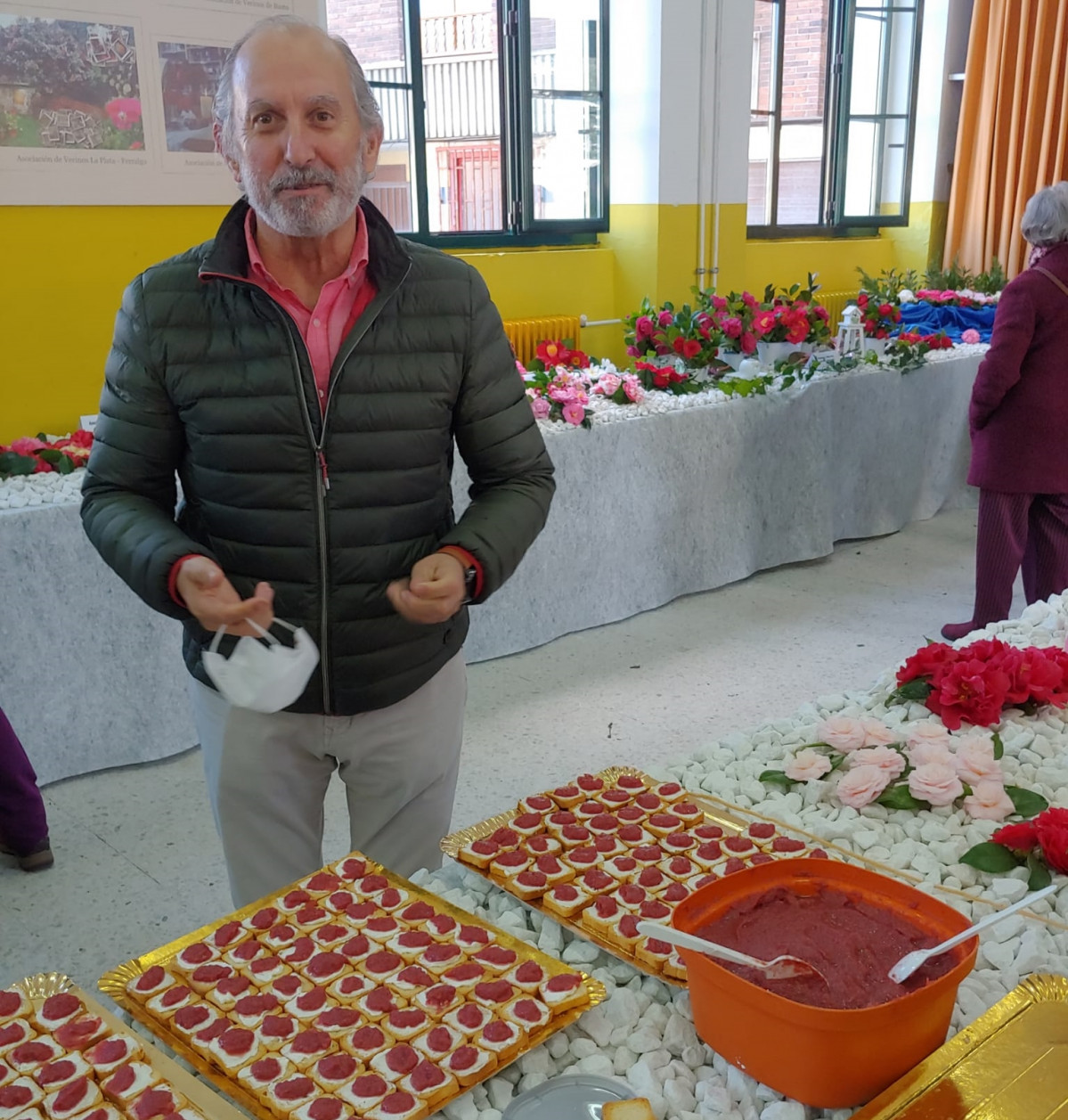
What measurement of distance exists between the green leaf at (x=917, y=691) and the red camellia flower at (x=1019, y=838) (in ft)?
1.45

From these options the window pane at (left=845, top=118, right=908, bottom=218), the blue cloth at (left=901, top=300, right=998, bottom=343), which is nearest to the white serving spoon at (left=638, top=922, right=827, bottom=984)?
the blue cloth at (left=901, top=300, right=998, bottom=343)

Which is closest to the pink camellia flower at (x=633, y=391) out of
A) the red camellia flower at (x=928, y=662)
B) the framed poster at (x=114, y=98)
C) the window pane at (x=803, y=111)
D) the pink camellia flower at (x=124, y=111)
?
the framed poster at (x=114, y=98)

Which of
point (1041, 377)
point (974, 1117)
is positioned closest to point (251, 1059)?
point (974, 1117)

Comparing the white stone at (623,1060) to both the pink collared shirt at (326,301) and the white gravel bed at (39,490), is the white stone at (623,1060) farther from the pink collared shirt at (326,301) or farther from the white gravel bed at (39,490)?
the white gravel bed at (39,490)

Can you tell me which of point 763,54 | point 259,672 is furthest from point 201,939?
point 763,54

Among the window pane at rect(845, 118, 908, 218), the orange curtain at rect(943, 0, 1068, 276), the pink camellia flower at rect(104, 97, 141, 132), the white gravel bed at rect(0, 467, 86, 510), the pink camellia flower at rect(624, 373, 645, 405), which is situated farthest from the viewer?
the window pane at rect(845, 118, 908, 218)

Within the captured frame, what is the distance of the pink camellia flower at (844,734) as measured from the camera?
1539 millimetres

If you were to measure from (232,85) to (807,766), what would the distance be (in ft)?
3.66

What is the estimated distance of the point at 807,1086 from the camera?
0.85 meters

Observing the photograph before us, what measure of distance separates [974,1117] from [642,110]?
5.47 m

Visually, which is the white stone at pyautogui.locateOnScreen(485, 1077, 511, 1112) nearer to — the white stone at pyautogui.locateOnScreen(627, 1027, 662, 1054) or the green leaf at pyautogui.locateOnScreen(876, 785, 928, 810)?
the white stone at pyautogui.locateOnScreen(627, 1027, 662, 1054)

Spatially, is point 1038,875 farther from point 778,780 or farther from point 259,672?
point 259,672

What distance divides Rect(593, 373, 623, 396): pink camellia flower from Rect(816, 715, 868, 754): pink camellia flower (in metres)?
2.50

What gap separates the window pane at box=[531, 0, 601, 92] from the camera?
17.5ft
